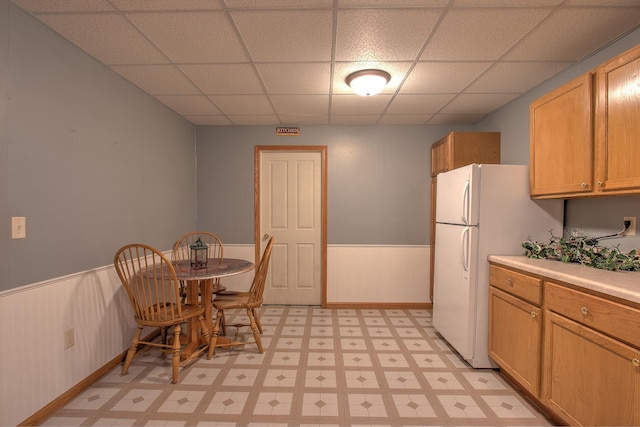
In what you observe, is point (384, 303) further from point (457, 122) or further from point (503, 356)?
point (457, 122)

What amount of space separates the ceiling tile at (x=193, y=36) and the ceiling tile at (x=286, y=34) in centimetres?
10

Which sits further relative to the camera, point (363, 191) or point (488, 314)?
point (363, 191)

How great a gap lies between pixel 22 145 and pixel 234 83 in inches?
61.1

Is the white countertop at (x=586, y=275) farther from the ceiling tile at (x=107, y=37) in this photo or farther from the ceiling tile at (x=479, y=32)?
the ceiling tile at (x=107, y=37)

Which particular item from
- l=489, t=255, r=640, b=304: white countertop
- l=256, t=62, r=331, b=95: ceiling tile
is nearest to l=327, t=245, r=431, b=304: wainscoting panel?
l=489, t=255, r=640, b=304: white countertop

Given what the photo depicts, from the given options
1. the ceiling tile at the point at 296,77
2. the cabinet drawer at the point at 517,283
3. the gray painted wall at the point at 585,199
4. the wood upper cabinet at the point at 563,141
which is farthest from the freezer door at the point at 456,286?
the ceiling tile at the point at 296,77

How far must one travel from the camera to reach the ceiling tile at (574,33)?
68.8 inches

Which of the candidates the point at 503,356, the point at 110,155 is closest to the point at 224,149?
the point at 110,155

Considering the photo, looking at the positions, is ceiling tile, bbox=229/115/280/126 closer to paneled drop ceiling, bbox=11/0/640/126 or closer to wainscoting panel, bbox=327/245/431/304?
paneled drop ceiling, bbox=11/0/640/126

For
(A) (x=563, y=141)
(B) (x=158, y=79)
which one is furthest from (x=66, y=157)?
(A) (x=563, y=141)

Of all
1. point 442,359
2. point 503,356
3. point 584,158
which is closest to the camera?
point 584,158

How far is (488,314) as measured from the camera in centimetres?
242

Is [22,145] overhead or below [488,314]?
overhead

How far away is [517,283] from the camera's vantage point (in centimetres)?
208
